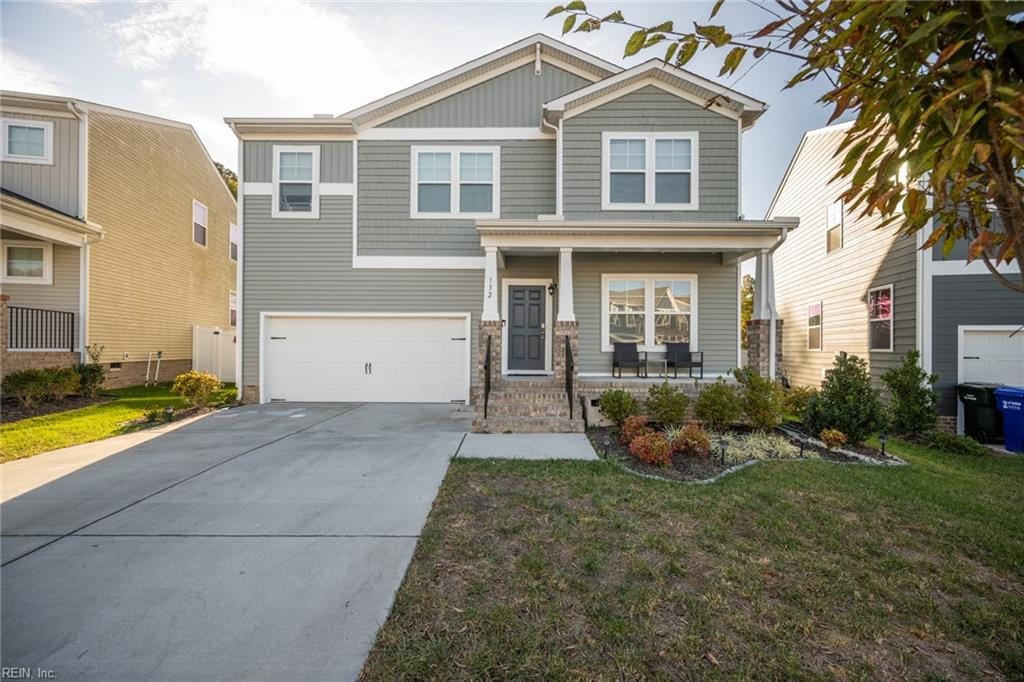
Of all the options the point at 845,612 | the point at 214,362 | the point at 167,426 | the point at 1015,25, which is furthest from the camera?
the point at 214,362

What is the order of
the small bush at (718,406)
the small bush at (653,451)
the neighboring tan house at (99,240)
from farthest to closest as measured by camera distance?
the neighboring tan house at (99,240)
the small bush at (718,406)
the small bush at (653,451)

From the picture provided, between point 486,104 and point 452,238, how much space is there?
3.29 meters

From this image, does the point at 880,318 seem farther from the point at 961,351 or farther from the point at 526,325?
the point at 526,325

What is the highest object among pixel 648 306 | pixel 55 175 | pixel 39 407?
pixel 55 175

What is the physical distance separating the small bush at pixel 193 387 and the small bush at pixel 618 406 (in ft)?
26.6

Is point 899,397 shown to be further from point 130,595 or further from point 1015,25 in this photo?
point 130,595

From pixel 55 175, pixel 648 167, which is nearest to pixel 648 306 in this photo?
pixel 648 167

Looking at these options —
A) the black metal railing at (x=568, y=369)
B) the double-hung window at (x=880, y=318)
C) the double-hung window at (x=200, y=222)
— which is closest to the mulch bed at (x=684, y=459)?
the black metal railing at (x=568, y=369)

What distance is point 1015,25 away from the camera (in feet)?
4.95

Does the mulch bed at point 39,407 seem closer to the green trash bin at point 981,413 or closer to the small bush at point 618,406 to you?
the small bush at point 618,406

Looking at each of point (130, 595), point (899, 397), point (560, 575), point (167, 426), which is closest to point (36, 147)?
point (167, 426)

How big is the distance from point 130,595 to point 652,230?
27.1 ft

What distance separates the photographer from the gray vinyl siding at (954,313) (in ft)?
27.5

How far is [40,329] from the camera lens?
33.3ft
